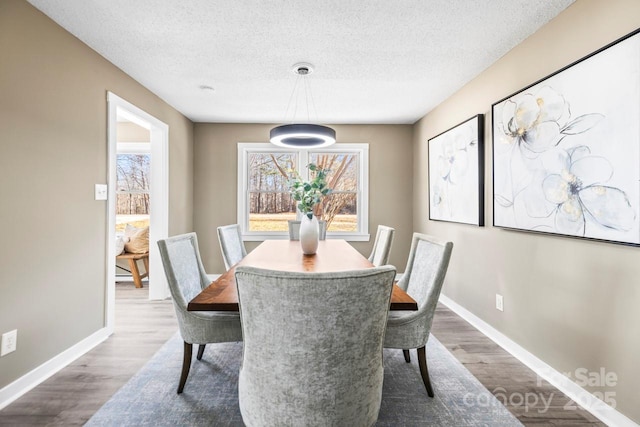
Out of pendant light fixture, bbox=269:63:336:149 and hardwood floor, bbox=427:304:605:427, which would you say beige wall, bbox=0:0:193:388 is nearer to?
pendant light fixture, bbox=269:63:336:149

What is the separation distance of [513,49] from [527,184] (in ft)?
3.63

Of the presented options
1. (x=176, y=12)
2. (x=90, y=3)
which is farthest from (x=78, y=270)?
(x=176, y=12)

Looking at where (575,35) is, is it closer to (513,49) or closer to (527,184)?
(513,49)

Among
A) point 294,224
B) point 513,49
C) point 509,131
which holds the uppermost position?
point 513,49

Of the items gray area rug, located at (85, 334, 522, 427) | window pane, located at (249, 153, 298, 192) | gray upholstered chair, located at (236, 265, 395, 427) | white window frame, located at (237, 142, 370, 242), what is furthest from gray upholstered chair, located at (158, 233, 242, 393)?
window pane, located at (249, 153, 298, 192)

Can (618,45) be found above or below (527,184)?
above

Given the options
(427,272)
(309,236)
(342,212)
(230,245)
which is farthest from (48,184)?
(342,212)

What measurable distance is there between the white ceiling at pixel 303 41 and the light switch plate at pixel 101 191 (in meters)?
1.10

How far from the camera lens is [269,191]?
16.2 ft

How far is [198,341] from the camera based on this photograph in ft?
6.14

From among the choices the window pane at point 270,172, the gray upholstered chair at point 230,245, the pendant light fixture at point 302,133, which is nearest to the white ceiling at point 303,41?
the pendant light fixture at point 302,133

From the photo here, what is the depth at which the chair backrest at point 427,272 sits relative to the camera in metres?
1.83

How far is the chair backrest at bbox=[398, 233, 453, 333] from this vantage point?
1830 millimetres

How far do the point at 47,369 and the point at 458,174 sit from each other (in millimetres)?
3813
